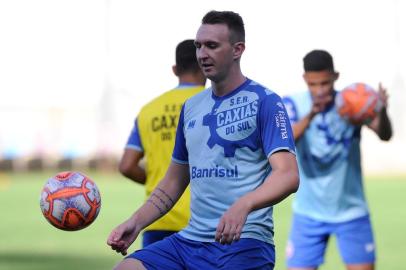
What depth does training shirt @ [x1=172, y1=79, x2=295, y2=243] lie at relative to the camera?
548 centimetres

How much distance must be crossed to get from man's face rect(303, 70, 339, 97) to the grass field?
3695 mm

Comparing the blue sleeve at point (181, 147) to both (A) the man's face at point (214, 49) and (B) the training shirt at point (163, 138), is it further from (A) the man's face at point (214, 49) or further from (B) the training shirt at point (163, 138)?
(B) the training shirt at point (163, 138)

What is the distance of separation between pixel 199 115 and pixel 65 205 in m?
1.05

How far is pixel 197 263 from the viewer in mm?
5527

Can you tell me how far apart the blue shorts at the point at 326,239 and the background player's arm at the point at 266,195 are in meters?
3.77

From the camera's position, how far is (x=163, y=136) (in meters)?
7.65

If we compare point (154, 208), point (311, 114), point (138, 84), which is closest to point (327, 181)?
point (311, 114)

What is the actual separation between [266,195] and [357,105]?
3.95 meters

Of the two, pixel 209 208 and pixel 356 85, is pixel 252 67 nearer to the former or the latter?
pixel 356 85

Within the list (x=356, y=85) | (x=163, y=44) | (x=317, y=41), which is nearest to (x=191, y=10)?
(x=163, y=44)

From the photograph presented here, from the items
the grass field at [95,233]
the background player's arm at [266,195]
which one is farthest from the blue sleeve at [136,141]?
the grass field at [95,233]

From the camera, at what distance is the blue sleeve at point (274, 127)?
535 centimetres

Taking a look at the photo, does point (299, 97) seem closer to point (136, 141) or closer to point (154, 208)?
point (136, 141)

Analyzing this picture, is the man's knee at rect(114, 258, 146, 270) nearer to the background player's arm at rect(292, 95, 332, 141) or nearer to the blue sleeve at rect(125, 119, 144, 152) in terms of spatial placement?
the blue sleeve at rect(125, 119, 144, 152)
